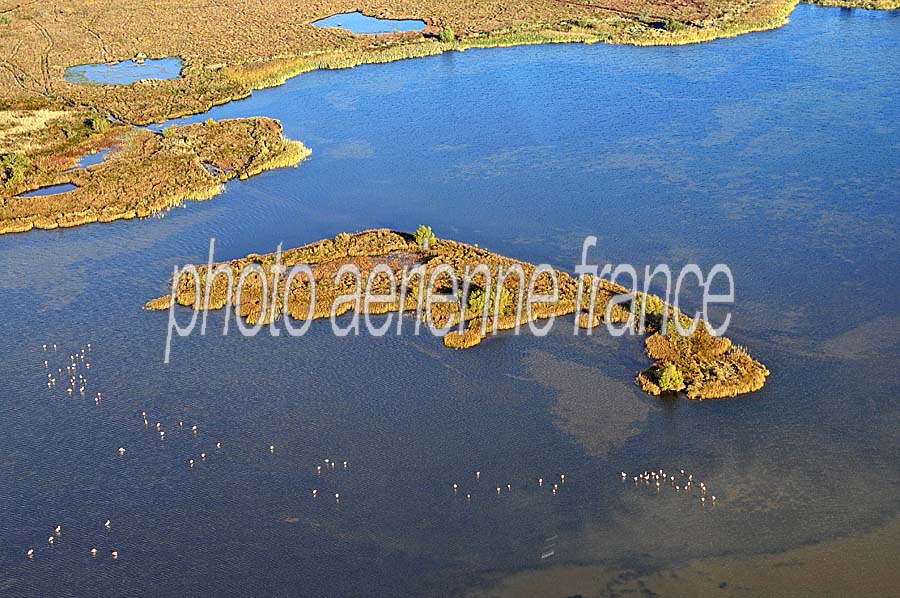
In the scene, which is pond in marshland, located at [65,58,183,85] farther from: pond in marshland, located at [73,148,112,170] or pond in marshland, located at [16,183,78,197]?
pond in marshland, located at [16,183,78,197]

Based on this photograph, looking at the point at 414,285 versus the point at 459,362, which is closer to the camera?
the point at 459,362

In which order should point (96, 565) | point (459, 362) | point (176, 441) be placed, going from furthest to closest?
point (459, 362), point (176, 441), point (96, 565)

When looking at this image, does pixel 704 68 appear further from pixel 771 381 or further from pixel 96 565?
pixel 96 565

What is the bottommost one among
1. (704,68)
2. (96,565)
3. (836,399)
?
(96,565)

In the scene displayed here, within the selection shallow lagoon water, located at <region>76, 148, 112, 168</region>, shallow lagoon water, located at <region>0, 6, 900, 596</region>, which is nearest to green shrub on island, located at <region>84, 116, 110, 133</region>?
shallow lagoon water, located at <region>76, 148, 112, 168</region>

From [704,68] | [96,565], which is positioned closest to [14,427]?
[96,565]

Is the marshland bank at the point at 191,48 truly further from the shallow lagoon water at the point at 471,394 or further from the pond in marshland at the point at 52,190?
the shallow lagoon water at the point at 471,394

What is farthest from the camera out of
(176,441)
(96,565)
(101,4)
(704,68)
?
(101,4)
